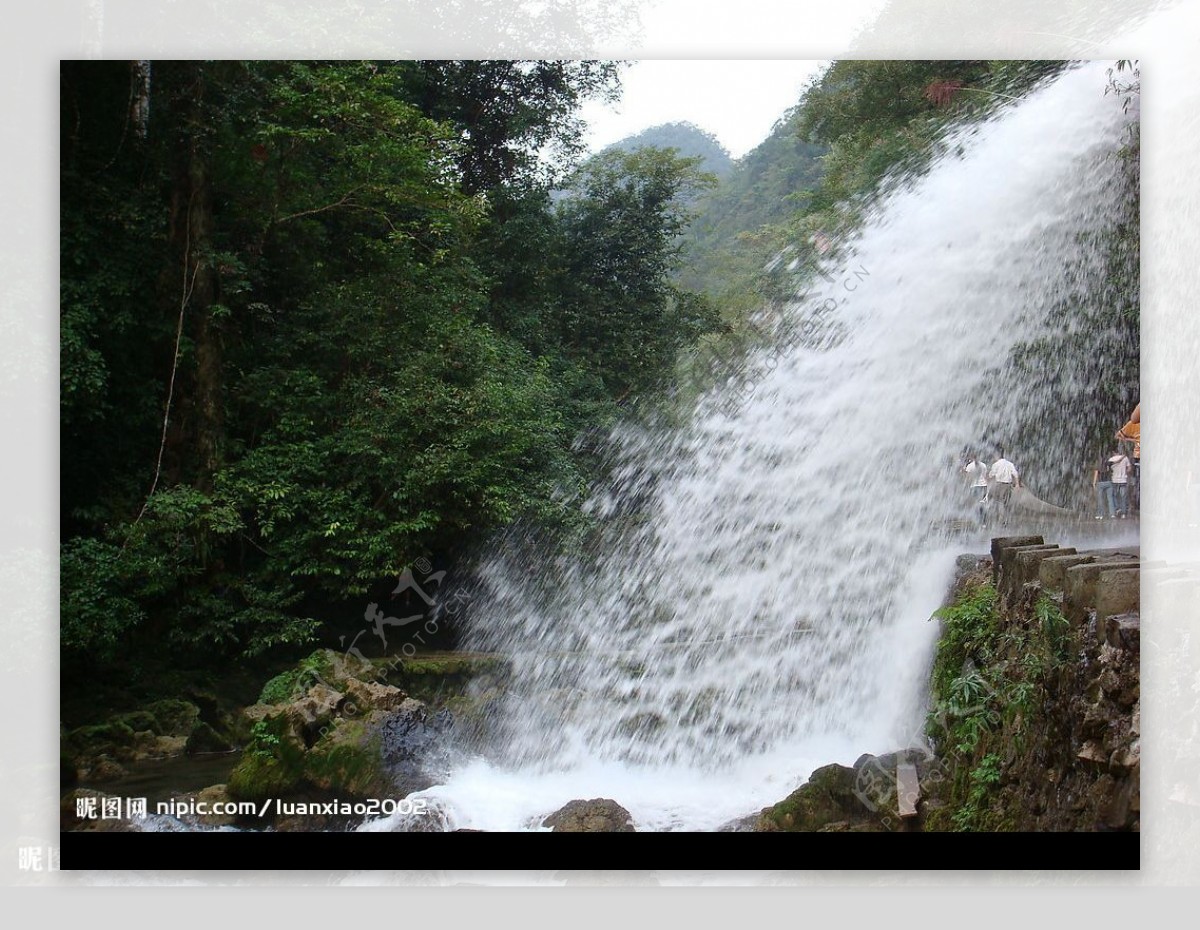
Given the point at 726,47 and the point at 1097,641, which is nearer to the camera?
the point at 1097,641

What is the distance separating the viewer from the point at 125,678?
15.0ft

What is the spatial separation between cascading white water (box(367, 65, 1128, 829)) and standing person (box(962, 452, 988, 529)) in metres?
0.10

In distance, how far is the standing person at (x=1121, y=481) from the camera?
460 cm

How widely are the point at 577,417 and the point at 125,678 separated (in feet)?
9.17

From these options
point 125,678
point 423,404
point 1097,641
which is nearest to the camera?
point 1097,641

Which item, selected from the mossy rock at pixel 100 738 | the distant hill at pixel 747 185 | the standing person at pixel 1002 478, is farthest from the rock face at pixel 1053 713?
the mossy rock at pixel 100 738

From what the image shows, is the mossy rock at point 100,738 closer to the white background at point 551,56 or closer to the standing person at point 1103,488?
the white background at point 551,56

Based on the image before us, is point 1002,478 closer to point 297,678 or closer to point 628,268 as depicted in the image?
point 628,268

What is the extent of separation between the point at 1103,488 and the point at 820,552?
4.98ft

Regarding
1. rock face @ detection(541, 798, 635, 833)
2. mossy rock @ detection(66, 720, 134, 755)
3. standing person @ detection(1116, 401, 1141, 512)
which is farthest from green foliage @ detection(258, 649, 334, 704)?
standing person @ detection(1116, 401, 1141, 512)

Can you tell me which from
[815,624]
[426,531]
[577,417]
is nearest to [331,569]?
[426,531]

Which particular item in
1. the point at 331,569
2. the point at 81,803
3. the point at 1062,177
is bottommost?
the point at 81,803

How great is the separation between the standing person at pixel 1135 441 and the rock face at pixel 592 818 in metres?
3.13

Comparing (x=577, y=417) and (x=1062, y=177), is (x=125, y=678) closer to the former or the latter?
(x=577, y=417)
